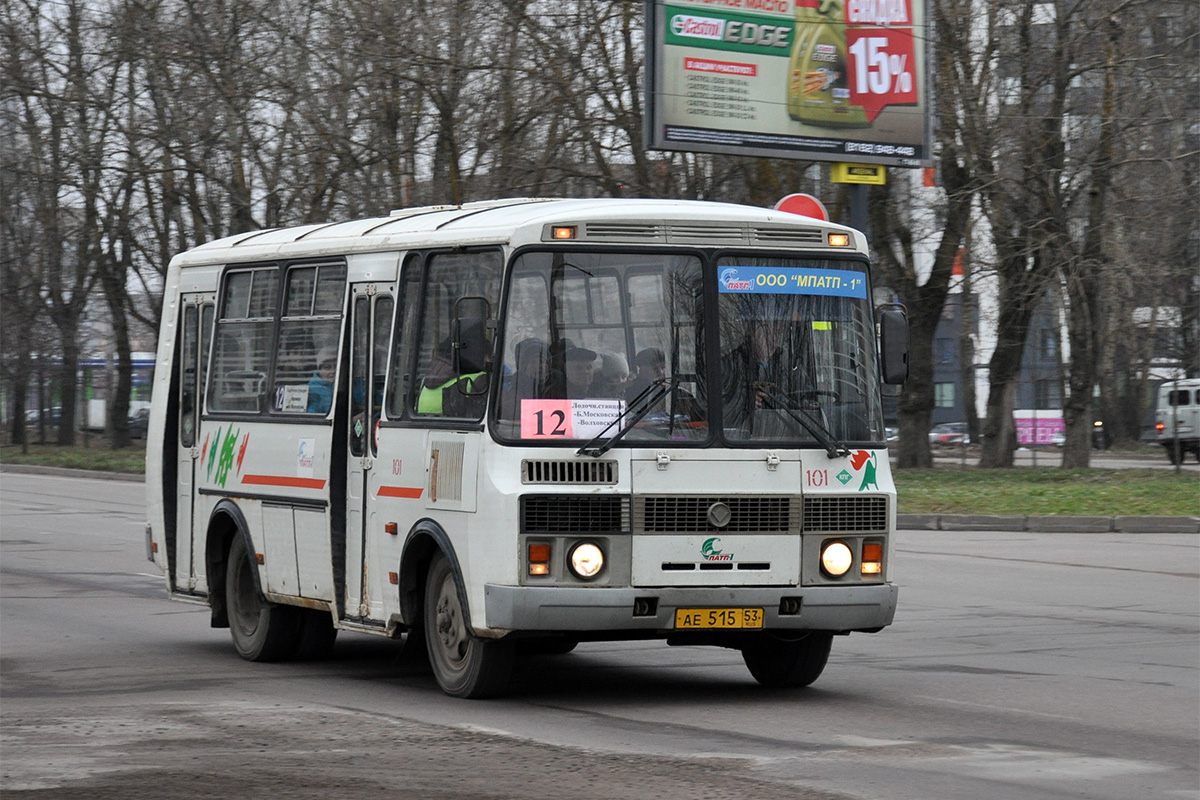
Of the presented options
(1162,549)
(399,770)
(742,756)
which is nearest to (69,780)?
(399,770)

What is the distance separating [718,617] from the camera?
9203 mm

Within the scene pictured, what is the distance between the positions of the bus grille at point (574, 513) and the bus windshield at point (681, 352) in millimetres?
307

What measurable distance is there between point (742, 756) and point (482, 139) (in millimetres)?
26552

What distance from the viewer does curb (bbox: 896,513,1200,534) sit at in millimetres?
23266

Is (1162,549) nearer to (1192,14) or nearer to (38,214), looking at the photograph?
(1192,14)

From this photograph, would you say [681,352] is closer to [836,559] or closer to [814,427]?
[814,427]

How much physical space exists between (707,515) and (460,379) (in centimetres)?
147

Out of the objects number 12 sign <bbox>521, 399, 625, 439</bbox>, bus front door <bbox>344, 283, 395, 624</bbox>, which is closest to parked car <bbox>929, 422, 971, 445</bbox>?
bus front door <bbox>344, 283, 395, 624</bbox>

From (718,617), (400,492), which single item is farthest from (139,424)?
(718,617)

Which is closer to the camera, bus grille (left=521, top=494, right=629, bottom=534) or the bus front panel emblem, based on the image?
bus grille (left=521, top=494, right=629, bottom=534)

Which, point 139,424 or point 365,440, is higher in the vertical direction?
point 365,440

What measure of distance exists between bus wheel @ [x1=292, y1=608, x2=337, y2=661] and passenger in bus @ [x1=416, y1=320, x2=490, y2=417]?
234 cm

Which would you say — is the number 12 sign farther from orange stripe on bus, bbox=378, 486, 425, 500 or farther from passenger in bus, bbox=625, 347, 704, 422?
orange stripe on bus, bbox=378, 486, 425, 500

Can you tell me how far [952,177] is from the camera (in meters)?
33.1
